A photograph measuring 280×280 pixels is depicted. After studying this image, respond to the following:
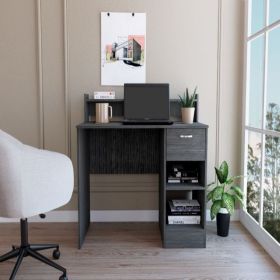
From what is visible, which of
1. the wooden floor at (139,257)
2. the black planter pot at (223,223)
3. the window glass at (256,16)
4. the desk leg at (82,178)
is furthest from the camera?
the black planter pot at (223,223)

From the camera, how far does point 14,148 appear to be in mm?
1828

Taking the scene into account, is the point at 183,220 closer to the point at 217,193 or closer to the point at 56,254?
the point at 217,193

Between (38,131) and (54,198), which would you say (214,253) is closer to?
(54,198)

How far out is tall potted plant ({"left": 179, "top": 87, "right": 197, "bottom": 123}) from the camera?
2.74m

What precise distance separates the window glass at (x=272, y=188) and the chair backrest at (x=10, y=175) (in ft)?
5.26

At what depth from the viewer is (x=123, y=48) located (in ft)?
9.53

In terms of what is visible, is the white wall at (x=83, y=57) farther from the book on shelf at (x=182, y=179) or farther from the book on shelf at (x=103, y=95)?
the book on shelf at (x=182, y=179)

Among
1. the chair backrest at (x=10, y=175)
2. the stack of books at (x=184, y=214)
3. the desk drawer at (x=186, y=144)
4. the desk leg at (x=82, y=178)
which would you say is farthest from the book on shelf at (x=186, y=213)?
the chair backrest at (x=10, y=175)

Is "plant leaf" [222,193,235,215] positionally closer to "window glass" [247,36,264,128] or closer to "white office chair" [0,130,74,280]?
"window glass" [247,36,264,128]

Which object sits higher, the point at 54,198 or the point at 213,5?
the point at 213,5

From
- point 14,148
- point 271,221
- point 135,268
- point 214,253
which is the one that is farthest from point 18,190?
point 271,221

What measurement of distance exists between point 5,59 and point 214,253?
7.44 feet

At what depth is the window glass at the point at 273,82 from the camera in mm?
2275

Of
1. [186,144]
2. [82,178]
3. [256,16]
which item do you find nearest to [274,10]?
[256,16]
